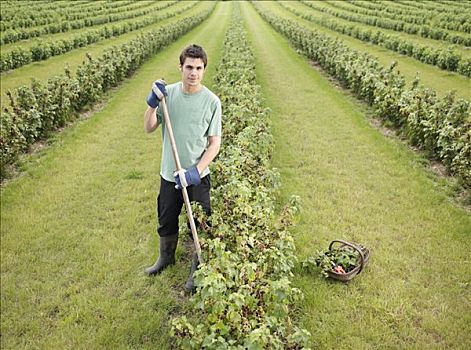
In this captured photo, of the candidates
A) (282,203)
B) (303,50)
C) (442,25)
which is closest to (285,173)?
(282,203)

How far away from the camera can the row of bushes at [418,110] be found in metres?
7.11

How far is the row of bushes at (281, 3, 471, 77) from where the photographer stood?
12906 millimetres

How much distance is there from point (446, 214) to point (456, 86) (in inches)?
261

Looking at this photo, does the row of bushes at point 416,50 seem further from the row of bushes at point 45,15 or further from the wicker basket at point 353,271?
the row of bushes at point 45,15

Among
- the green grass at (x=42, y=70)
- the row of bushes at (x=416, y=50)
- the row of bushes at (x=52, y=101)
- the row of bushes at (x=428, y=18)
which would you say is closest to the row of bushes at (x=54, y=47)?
the green grass at (x=42, y=70)

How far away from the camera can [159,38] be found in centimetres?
2139

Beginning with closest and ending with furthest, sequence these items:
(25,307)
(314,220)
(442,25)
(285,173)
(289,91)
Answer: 1. (25,307)
2. (314,220)
3. (285,173)
4. (289,91)
5. (442,25)

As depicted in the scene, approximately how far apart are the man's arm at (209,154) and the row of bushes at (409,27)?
942 cm

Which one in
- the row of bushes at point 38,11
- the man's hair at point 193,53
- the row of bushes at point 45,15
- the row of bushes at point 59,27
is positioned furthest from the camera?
the row of bushes at point 38,11

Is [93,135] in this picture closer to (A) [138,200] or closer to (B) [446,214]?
(A) [138,200]

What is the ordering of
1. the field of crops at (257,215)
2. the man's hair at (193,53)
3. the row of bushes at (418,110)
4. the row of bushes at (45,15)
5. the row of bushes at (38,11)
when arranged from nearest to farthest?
the man's hair at (193,53) < the field of crops at (257,215) < the row of bushes at (418,110) < the row of bushes at (45,15) < the row of bushes at (38,11)

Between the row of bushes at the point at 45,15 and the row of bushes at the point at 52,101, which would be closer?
the row of bushes at the point at 52,101

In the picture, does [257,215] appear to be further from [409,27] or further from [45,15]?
[45,15]

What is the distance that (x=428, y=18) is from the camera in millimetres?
17453
